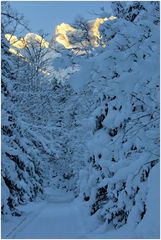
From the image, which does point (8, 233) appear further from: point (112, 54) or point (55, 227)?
point (112, 54)

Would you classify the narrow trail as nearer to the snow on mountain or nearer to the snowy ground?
the snowy ground

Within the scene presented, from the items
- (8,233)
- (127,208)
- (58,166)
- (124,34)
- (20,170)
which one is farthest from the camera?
(58,166)

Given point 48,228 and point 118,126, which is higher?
point 118,126

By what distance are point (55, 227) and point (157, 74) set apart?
1081 centimetres

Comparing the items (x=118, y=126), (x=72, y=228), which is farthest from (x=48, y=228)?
(x=118, y=126)

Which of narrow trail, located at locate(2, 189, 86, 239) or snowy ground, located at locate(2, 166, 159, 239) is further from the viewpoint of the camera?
narrow trail, located at locate(2, 189, 86, 239)

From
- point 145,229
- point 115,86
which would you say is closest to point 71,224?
point 145,229

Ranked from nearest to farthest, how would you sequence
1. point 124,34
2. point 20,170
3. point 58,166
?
point 124,34 < point 20,170 < point 58,166

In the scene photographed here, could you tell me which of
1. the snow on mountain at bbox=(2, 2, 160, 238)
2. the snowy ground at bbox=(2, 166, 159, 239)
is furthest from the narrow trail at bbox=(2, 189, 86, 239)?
the snow on mountain at bbox=(2, 2, 160, 238)

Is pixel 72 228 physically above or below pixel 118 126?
below

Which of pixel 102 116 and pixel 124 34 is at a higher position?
pixel 124 34

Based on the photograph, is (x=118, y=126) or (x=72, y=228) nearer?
(x=118, y=126)

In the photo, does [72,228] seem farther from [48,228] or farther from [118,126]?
[118,126]

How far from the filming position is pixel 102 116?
19562 millimetres
